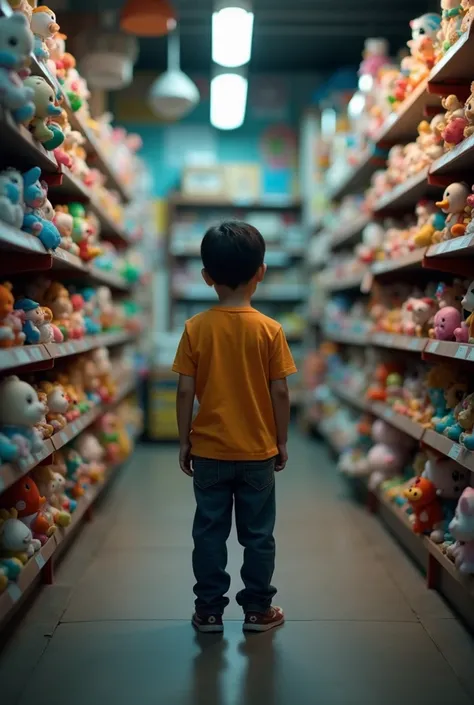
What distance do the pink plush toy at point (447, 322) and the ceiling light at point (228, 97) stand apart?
163 inches

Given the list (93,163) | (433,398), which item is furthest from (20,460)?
(93,163)

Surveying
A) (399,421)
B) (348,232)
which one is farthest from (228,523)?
(348,232)

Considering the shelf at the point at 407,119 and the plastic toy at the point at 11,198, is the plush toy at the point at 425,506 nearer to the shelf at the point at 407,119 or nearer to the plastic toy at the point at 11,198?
the shelf at the point at 407,119

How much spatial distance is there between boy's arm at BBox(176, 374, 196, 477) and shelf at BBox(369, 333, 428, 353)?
1123 millimetres

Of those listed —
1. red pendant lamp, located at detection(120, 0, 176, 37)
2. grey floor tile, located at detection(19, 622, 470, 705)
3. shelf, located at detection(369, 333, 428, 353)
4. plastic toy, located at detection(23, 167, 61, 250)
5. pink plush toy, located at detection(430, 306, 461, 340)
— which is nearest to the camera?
grey floor tile, located at detection(19, 622, 470, 705)

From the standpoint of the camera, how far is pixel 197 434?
2619 millimetres

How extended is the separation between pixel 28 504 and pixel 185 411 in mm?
664

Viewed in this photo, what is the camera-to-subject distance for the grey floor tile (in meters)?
2.18

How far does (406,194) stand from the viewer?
3666 mm

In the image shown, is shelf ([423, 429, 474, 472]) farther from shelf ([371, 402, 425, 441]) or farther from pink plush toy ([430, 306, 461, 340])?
pink plush toy ([430, 306, 461, 340])

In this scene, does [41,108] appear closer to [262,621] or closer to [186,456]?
[186,456]

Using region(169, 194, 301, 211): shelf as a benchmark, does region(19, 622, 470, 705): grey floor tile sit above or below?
below

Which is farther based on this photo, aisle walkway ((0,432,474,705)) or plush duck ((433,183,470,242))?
plush duck ((433,183,470,242))

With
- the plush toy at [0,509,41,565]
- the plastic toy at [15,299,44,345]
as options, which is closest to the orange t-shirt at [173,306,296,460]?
the plastic toy at [15,299,44,345]
